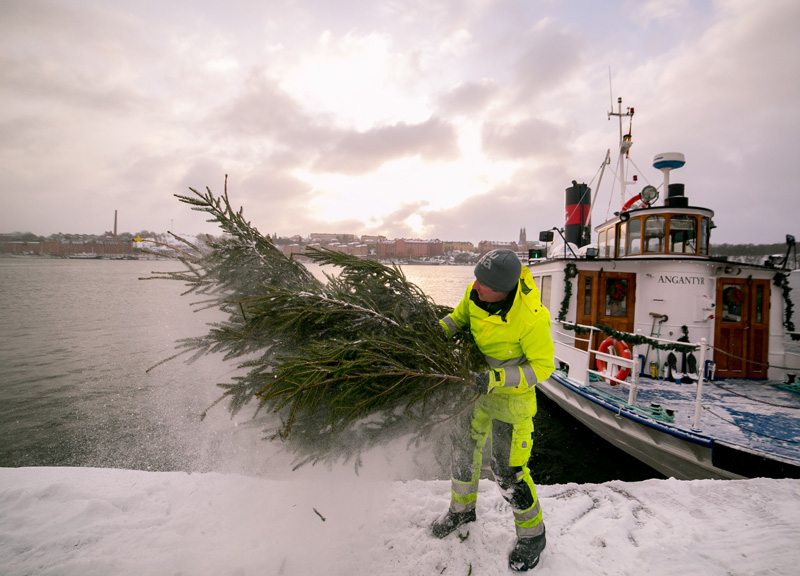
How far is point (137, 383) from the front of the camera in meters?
14.3

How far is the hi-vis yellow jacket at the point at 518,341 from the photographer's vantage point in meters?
2.76

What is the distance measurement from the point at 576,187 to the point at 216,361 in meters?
15.3

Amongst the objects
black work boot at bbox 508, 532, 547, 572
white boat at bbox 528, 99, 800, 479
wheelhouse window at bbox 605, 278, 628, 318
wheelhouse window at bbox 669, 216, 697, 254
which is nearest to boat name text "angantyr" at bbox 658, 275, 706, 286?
white boat at bbox 528, 99, 800, 479


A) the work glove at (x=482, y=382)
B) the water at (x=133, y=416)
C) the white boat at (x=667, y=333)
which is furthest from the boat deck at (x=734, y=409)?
the work glove at (x=482, y=382)

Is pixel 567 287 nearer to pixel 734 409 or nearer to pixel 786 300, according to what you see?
pixel 734 409

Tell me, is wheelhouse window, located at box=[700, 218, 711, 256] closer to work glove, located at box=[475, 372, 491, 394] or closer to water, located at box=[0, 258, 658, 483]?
water, located at box=[0, 258, 658, 483]

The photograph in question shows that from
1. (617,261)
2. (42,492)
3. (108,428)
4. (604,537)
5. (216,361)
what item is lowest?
(108,428)

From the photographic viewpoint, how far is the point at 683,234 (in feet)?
29.3

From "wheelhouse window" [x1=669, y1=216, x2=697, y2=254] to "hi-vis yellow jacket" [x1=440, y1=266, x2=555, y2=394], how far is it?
27.3ft

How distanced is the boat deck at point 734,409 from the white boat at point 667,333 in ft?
0.11

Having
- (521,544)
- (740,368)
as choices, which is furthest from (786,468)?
(740,368)

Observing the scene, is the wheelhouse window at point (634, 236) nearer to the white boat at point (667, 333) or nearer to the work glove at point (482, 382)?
the white boat at point (667, 333)

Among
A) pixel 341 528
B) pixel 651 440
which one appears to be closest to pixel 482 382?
pixel 341 528

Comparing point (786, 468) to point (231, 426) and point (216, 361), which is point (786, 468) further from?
point (216, 361)
